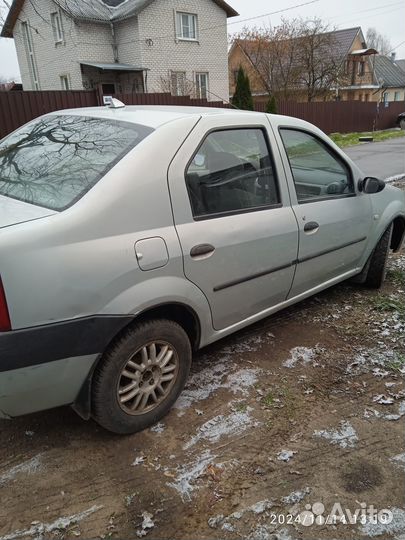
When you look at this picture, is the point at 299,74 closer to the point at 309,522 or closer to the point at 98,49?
the point at 98,49

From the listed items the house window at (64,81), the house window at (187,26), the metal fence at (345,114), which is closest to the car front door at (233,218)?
the metal fence at (345,114)

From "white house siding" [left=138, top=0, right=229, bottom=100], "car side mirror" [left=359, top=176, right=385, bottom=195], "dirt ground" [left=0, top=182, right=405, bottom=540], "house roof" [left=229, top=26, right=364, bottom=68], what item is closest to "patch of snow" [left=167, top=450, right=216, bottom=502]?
"dirt ground" [left=0, top=182, right=405, bottom=540]

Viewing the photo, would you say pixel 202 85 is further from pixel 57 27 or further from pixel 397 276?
pixel 397 276

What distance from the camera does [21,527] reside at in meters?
1.94

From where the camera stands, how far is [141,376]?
2408 mm

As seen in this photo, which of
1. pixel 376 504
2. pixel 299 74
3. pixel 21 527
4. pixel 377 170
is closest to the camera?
pixel 21 527

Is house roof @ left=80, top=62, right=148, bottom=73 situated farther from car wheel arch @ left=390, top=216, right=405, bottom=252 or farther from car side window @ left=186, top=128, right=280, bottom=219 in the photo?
car side window @ left=186, top=128, right=280, bottom=219

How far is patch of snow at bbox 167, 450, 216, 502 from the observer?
213cm

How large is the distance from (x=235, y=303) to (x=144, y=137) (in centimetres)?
Result: 117

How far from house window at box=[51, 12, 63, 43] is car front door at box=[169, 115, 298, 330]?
22.8 meters

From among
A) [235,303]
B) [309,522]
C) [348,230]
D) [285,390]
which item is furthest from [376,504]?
[348,230]

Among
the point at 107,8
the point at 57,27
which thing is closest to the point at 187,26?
the point at 107,8

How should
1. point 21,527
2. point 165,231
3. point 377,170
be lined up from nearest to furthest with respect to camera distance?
point 21,527 → point 165,231 → point 377,170

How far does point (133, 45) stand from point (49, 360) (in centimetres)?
2260
